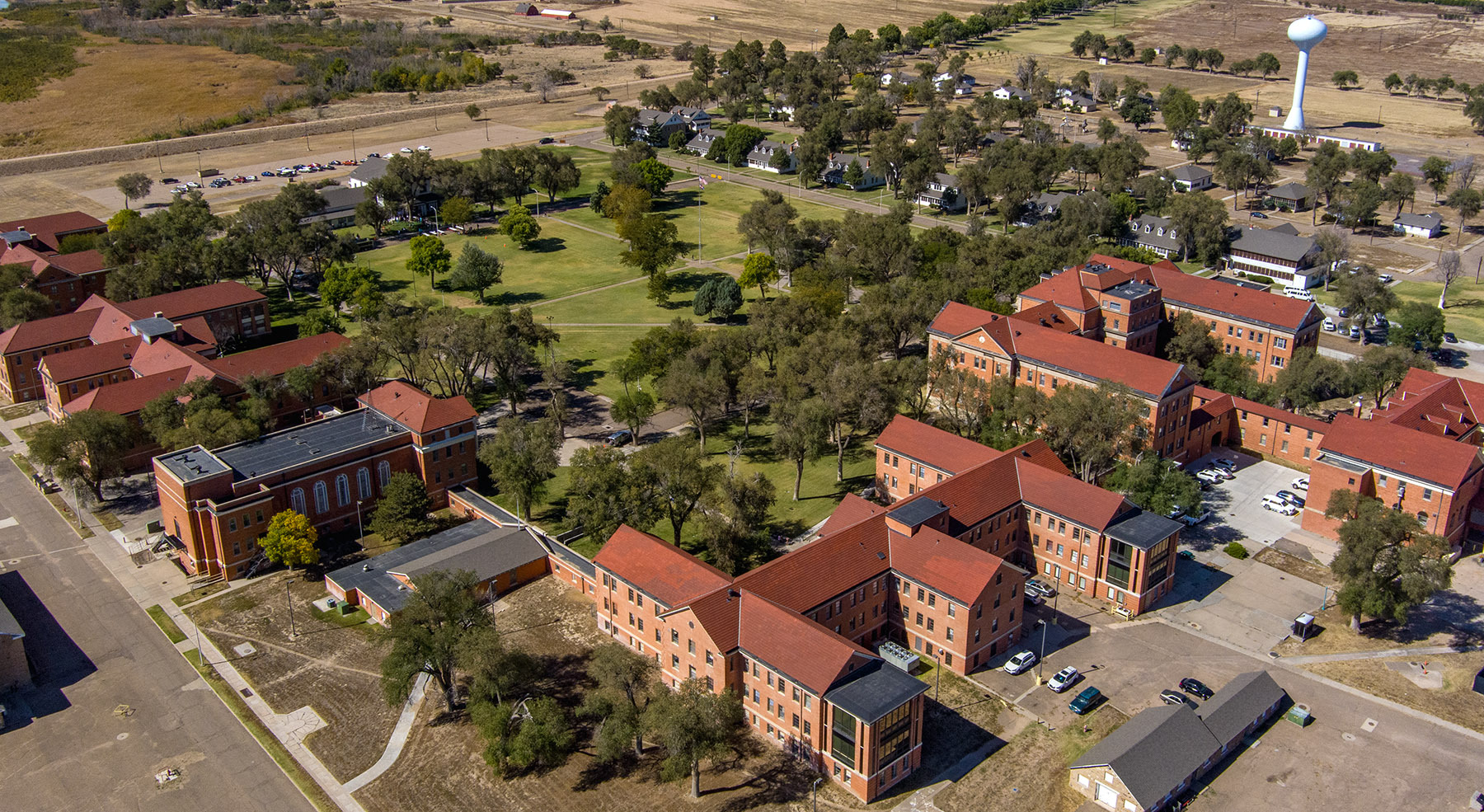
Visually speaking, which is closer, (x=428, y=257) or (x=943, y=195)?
(x=428, y=257)

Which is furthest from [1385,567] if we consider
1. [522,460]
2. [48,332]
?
[48,332]

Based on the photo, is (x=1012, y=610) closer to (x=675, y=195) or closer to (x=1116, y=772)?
(x=1116, y=772)

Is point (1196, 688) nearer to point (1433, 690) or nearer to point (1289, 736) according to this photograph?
point (1289, 736)

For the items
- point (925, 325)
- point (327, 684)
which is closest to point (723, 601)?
point (327, 684)

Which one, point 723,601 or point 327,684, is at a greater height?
point 723,601

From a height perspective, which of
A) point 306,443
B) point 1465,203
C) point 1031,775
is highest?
point 1465,203

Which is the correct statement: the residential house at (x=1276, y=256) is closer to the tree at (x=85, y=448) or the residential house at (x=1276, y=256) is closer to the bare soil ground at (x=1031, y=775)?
the bare soil ground at (x=1031, y=775)

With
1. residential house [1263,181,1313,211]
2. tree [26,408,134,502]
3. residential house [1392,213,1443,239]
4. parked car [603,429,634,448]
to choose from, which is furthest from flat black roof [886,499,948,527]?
residential house [1263,181,1313,211]
